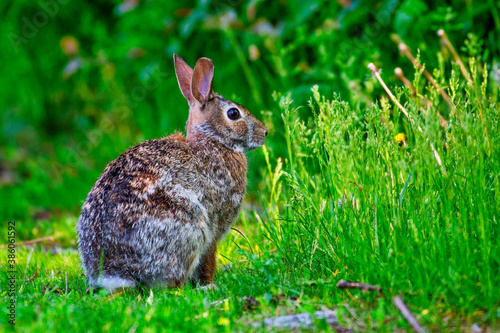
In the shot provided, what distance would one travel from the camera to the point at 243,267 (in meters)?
4.02

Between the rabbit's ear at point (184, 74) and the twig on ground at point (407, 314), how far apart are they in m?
2.59

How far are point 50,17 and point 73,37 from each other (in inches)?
20.8

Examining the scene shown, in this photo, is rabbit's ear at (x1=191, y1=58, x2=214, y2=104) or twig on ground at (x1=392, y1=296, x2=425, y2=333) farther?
rabbit's ear at (x1=191, y1=58, x2=214, y2=104)

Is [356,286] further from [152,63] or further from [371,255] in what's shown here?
[152,63]

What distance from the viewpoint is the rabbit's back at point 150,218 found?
388 centimetres

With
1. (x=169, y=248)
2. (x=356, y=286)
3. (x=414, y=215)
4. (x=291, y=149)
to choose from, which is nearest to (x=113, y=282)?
(x=169, y=248)

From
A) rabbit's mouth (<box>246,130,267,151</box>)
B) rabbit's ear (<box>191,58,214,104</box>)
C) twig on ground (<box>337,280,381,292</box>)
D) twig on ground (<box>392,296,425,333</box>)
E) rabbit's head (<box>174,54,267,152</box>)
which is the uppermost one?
rabbit's ear (<box>191,58,214,104</box>)

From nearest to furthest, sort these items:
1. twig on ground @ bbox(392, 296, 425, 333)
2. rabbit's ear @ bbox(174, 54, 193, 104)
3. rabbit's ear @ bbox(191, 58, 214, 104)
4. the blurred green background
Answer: twig on ground @ bbox(392, 296, 425, 333), rabbit's ear @ bbox(191, 58, 214, 104), rabbit's ear @ bbox(174, 54, 193, 104), the blurred green background

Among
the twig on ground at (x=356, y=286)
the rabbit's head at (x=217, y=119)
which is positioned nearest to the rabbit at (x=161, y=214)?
the rabbit's head at (x=217, y=119)

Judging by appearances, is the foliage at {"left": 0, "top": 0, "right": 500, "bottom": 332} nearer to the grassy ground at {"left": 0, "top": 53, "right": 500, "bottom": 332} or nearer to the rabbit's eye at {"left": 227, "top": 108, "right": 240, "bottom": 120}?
the grassy ground at {"left": 0, "top": 53, "right": 500, "bottom": 332}

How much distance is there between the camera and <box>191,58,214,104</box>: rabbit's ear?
4570 millimetres

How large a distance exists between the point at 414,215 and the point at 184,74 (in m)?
2.23

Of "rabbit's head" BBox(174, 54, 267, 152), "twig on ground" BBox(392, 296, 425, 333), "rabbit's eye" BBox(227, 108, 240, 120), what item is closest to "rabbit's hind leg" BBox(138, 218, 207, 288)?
"rabbit's head" BBox(174, 54, 267, 152)

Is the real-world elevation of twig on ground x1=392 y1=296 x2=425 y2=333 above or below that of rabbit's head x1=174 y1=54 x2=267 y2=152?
below
